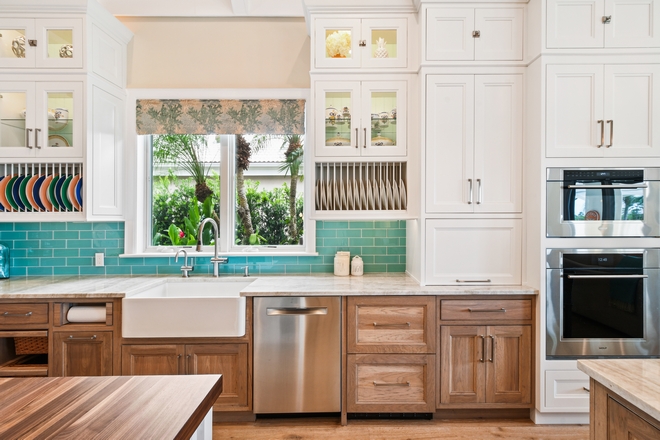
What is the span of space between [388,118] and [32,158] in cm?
243

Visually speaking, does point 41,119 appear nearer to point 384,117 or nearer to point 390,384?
point 384,117

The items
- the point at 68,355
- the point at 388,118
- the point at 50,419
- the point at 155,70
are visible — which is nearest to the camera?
the point at 50,419

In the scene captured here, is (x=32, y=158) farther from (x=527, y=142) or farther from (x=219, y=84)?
(x=527, y=142)

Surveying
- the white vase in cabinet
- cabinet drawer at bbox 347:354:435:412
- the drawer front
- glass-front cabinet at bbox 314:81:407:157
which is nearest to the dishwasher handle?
cabinet drawer at bbox 347:354:435:412

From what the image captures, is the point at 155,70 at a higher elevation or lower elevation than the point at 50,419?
higher

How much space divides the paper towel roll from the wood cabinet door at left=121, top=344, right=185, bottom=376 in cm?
24

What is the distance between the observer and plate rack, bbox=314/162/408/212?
291cm

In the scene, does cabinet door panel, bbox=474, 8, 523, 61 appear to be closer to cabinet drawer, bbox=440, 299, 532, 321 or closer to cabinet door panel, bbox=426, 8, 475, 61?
cabinet door panel, bbox=426, 8, 475, 61

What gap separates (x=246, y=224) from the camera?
3.37 m

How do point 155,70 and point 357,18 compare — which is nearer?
point 357,18

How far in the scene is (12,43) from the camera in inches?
107

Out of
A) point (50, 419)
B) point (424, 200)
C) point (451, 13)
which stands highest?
point (451, 13)

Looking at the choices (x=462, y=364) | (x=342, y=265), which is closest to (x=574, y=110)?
(x=462, y=364)

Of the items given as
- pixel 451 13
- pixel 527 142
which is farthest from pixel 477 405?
pixel 451 13
